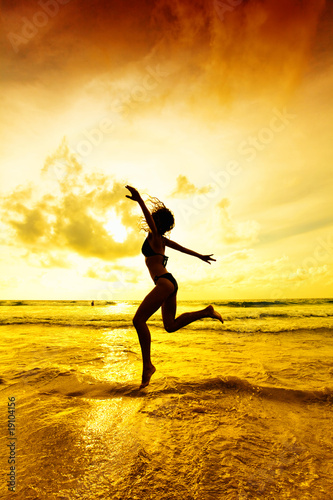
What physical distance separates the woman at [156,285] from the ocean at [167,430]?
2.04 feet

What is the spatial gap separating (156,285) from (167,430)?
153 centimetres

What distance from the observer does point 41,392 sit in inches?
118

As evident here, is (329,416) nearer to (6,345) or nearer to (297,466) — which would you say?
(297,466)

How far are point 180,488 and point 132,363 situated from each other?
3.04 m

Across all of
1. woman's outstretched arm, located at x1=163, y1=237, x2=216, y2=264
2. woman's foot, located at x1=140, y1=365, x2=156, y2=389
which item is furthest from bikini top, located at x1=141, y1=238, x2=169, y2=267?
woman's foot, located at x1=140, y1=365, x2=156, y2=389

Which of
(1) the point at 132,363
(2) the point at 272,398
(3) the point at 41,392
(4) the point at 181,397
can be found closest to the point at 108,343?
(1) the point at 132,363

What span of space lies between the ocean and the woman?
24.5 inches

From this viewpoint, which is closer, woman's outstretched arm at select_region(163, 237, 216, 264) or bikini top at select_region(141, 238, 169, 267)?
bikini top at select_region(141, 238, 169, 267)

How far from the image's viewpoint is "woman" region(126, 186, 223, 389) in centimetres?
302

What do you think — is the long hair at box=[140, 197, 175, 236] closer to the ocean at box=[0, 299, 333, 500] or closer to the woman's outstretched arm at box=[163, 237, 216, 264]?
the woman's outstretched arm at box=[163, 237, 216, 264]

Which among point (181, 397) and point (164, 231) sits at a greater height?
point (164, 231)

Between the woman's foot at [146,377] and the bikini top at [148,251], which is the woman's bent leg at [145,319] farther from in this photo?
the bikini top at [148,251]

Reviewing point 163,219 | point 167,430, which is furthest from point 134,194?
point 167,430

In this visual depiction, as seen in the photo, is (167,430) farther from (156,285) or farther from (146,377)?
(156,285)
